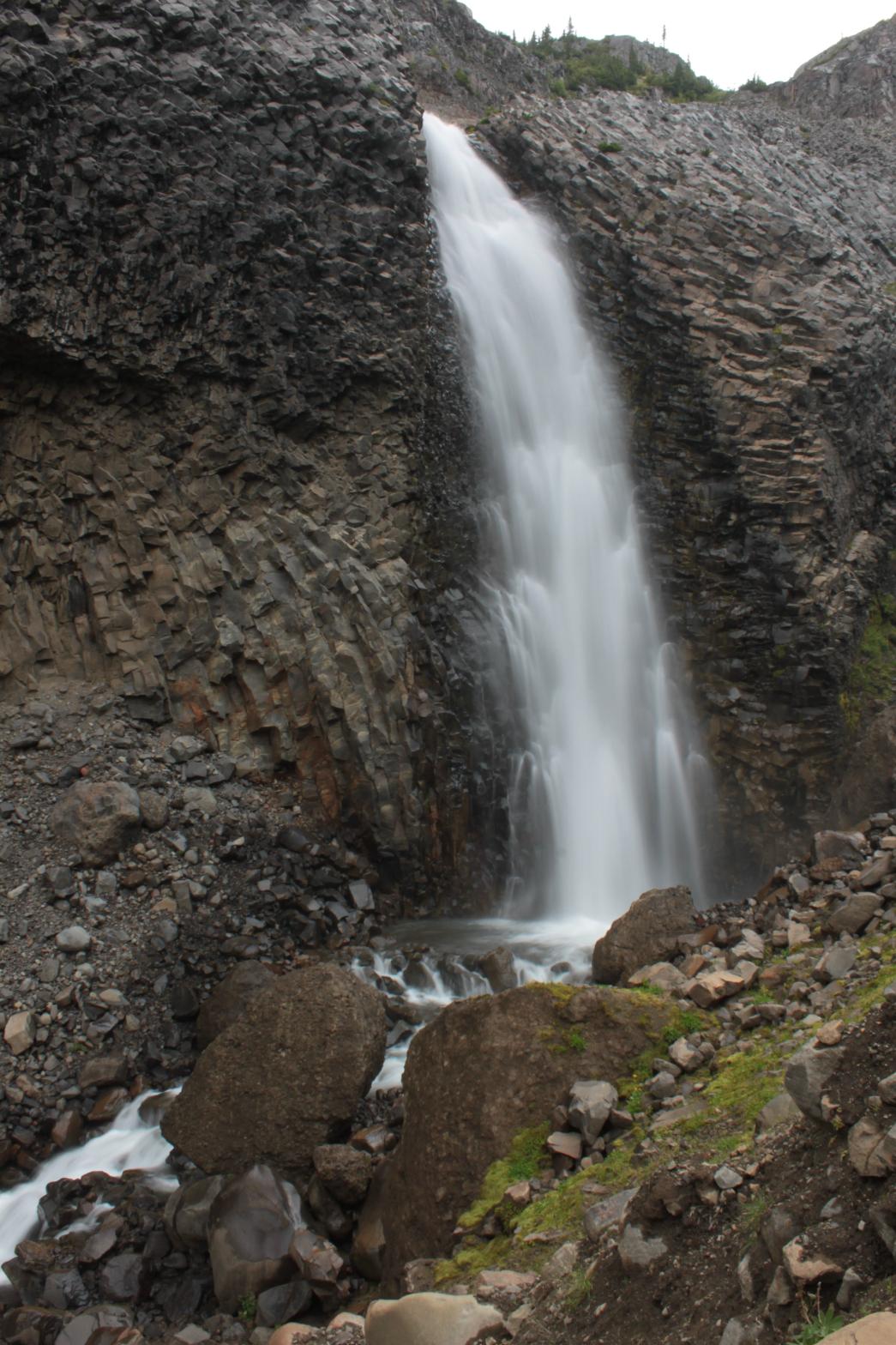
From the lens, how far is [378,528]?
14.1 meters

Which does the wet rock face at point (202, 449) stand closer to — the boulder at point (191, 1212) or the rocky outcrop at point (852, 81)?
the boulder at point (191, 1212)

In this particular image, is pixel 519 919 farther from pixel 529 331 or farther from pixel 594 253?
pixel 594 253

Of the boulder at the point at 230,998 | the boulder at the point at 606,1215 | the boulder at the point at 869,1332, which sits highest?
the boulder at the point at 869,1332

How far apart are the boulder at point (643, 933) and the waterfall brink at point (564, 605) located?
349cm

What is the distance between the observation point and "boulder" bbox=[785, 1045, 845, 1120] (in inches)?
151

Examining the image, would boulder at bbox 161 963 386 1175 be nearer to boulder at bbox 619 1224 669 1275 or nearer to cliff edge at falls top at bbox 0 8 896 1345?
cliff edge at falls top at bbox 0 8 896 1345

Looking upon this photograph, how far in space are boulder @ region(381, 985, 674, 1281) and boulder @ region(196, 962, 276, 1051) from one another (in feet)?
11.5

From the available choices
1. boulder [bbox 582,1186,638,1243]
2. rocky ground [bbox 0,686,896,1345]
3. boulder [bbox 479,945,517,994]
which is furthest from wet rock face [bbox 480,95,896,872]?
boulder [bbox 582,1186,638,1243]

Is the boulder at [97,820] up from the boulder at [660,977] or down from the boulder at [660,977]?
up

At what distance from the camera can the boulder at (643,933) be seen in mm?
9336

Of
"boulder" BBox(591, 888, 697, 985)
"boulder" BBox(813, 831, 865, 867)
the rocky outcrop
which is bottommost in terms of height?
"boulder" BBox(591, 888, 697, 985)

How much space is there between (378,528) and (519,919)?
6.33 meters

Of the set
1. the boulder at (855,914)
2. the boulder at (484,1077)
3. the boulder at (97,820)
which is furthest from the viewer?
the boulder at (97,820)

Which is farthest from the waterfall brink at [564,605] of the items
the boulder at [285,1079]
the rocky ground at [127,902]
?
the boulder at [285,1079]
